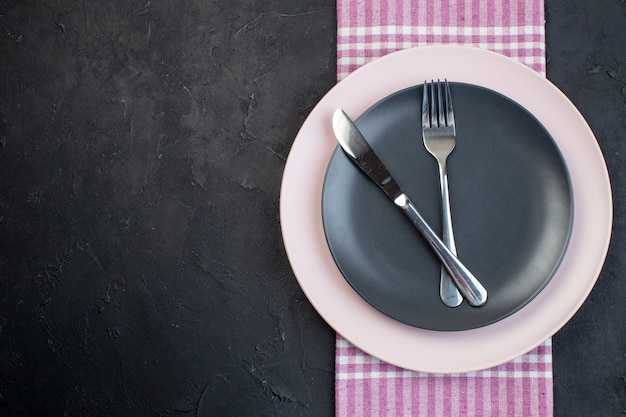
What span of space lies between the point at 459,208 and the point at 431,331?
144mm

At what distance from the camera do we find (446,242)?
2.24 feet

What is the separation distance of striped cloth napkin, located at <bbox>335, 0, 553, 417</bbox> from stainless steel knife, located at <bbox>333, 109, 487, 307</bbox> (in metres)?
0.10

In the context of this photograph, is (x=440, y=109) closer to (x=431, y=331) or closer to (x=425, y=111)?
(x=425, y=111)

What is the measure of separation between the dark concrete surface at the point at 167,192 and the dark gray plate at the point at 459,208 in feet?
0.37

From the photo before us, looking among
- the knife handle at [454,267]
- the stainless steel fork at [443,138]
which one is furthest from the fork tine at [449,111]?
the knife handle at [454,267]

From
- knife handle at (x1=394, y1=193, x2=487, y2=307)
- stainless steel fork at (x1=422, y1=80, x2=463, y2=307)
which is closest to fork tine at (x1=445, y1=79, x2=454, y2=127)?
stainless steel fork at (x1=422, y1=80, x2=463, y2=307)

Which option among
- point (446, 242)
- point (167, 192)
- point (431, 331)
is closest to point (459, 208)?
point (446, 242)

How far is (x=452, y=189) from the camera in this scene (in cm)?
70

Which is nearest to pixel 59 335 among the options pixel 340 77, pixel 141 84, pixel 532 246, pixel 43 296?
pixel 43 296

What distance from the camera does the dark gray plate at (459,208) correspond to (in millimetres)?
677

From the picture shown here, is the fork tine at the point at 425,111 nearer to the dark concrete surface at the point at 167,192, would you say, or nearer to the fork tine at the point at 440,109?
the fork tine at the point at 440,109

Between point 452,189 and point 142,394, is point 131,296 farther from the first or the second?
point 452,189

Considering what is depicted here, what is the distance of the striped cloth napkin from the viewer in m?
0.72

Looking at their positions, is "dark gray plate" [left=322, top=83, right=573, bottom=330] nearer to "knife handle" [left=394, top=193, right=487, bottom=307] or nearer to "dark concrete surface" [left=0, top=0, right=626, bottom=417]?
"knife handle" [left=394, top=193, right=487, bottom=307]
